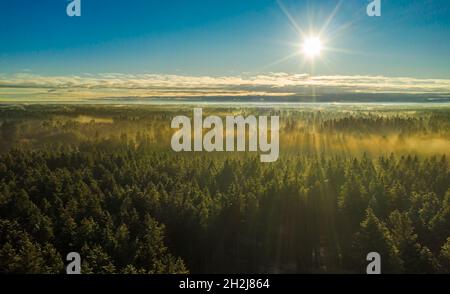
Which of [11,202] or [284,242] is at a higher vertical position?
[11,202]

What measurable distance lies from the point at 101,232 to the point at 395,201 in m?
48.1

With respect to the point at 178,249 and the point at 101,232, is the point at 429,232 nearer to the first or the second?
the point at 178,249

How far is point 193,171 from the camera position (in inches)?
3917

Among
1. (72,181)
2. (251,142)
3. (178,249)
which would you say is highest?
(251,142)

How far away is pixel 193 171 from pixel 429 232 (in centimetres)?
5388
